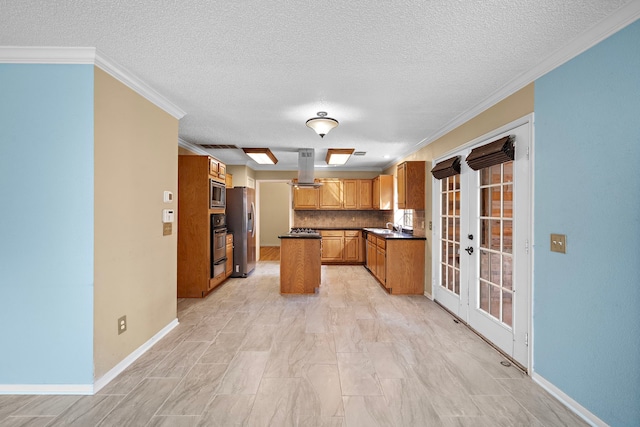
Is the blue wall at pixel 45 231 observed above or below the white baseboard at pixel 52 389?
above

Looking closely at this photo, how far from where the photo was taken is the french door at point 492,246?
8.04 feet

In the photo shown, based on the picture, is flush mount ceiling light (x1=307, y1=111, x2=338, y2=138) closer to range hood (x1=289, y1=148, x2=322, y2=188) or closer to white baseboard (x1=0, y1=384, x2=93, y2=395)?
range hood (x1=289, y1=148, x2=322, y2=188)

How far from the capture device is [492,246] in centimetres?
291

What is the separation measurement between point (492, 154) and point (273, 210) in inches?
357

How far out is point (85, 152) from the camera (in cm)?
209

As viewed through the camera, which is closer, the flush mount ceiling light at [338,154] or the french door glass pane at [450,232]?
the french door glass pane at [450,232]

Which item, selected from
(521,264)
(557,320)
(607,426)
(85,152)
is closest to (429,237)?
(521,264)

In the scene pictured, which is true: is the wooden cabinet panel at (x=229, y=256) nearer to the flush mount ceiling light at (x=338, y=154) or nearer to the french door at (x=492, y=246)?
the flush mount ceiling light at (x=338, y=154)

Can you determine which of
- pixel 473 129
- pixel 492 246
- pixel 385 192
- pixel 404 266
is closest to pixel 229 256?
pixel 404 266

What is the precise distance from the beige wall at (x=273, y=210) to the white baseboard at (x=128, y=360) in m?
7.86

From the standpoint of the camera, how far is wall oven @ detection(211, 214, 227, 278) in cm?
466

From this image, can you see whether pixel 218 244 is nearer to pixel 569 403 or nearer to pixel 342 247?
pixel 342 247

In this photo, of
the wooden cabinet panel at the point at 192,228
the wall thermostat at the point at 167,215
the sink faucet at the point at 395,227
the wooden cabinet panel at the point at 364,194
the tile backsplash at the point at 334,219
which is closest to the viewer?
the wall thermostat at the point at 167,215

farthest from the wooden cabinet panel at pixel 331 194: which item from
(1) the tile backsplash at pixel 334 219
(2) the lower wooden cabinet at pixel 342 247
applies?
(2) the lower wooden cabinet at pixel 342 247
